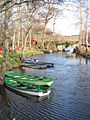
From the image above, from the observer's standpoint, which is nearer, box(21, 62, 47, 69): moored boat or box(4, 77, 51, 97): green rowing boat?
box(4, 77, 51, 97): green rowing boat

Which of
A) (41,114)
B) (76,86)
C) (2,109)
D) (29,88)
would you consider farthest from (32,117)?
(76,86)

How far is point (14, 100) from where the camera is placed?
11.5m

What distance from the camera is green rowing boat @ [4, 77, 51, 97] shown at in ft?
39.1

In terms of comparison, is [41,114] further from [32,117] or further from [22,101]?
[22,101]

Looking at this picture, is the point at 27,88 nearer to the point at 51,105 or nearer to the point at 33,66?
the point at 51,105

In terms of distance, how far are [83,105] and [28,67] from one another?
44.7 feet

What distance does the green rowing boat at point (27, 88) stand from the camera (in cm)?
1193

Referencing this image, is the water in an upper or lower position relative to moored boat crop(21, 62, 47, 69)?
lower

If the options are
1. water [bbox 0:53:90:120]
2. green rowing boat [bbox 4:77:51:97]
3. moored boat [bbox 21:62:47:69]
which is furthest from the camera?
moored boat [bbox 21:62:47:69]

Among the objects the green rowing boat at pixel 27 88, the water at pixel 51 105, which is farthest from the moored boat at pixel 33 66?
the water at pixel 51 105

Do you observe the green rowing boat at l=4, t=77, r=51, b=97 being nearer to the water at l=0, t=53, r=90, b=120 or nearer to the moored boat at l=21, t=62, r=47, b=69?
the water at l=0, t=53, r=90, b=120

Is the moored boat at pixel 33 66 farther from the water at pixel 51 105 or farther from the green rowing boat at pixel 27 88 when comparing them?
the water at pixel 51 105

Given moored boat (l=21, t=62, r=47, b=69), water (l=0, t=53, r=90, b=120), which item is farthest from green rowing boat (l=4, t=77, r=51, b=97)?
moored boat (l=21, t=62, r=47, b=69)

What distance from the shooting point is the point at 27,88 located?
12594mm
